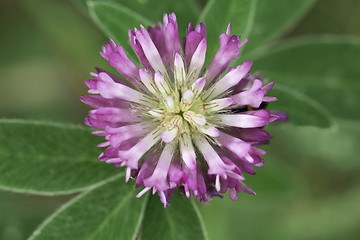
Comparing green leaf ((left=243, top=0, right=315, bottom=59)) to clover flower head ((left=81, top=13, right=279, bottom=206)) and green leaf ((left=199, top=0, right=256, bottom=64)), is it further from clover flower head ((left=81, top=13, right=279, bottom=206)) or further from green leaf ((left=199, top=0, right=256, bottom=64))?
clover flower head ((left=81, top=13, right=279, bottom=206))

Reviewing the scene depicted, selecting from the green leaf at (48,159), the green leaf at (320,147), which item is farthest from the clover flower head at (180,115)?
the green leaf at (320,147)

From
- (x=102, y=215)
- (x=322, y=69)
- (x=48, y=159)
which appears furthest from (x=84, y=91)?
(x=322, y=69)

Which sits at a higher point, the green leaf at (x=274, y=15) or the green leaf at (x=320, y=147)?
the green leaf at (x=274, y=15)

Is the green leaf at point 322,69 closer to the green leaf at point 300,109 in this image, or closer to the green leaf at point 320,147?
the green leaf at point 300,109

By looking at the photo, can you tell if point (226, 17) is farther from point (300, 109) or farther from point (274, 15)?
point (274, 15)

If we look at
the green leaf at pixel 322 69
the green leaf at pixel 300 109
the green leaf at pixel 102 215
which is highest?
the green leaf at pixel 322 69

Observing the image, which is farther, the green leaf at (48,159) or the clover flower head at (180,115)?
the green leaf at (48,159)

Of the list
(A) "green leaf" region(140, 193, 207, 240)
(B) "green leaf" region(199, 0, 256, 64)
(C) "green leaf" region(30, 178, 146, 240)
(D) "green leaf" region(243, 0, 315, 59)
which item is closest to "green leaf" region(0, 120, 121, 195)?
(C) "green leaf" region(30, 178, 146, 240)
